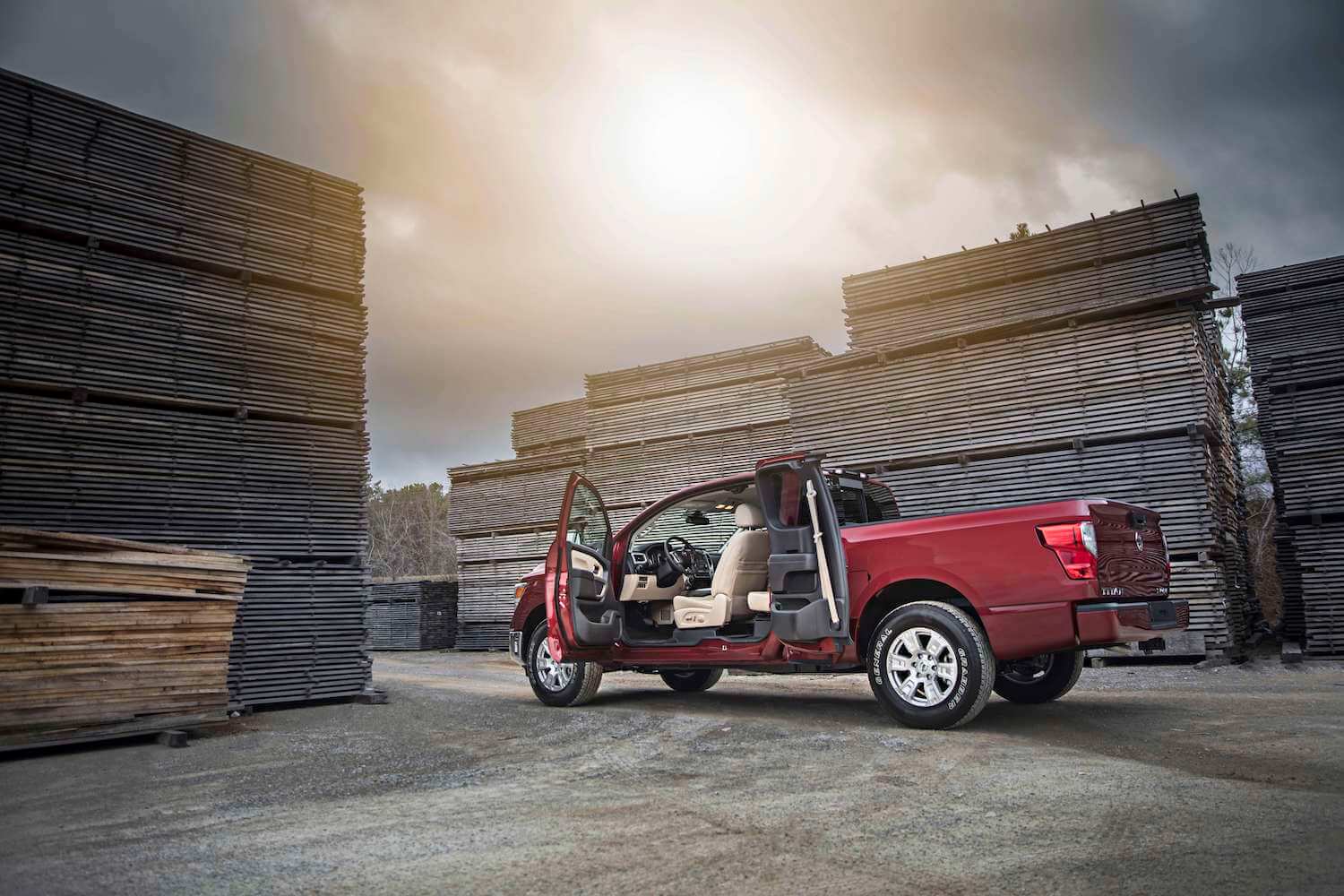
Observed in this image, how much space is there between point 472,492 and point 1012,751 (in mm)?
18806

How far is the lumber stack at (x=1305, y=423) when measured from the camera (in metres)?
12.2

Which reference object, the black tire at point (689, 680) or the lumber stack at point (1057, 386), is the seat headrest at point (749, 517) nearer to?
the black tire at point (689, 680)

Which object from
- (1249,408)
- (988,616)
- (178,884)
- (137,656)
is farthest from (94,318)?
(1249,408)

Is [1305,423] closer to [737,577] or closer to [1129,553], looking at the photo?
[1129,553]

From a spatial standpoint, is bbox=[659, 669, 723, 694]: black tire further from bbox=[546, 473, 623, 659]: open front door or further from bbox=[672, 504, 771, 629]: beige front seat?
bbox=[672, 504, 771, 629]: beige front seat

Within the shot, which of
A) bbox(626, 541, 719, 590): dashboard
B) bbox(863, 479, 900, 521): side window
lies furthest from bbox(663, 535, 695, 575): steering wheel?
bbox(863, 479, 900, 521): side window

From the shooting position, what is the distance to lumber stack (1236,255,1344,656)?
1216 centimetres

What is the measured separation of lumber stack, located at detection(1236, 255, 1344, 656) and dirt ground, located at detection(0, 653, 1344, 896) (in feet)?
20.1

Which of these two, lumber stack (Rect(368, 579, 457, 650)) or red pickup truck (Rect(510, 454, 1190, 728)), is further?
lumber stack (Rect(368, 579, 457, 650))

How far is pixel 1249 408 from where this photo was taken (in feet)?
81.9

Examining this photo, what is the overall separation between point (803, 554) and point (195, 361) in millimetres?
6603

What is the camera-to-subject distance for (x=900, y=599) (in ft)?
21.0

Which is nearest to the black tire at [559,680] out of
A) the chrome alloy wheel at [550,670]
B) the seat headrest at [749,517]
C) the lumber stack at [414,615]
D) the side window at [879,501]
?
the chrome alloy wheel at [550,670]

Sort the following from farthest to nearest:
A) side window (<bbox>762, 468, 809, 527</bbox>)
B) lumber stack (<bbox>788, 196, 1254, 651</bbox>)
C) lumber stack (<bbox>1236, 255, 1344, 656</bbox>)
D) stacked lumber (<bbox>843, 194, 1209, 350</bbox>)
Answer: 1. lumber stack (<bbox>1236, 255, 1344, 656</bbox>)
2. stacked lumber (<bbox>843, 194, 1209, 350</bbox>)
3. lumber stack (<bbox>788, 196, 1254, 651</bbox>)
4. side window (<bbox>762, 468, 809, 527</bbox>)
